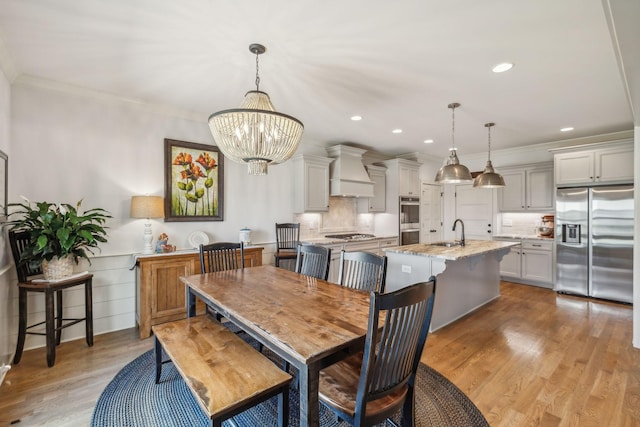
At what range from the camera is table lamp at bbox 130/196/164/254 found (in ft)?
10.2

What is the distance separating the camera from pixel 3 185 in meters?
2.46

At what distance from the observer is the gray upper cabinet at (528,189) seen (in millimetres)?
5140

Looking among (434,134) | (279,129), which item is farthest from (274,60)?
(434,134)

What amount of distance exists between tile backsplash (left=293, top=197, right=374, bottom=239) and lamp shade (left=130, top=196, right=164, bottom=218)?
82.9 inches

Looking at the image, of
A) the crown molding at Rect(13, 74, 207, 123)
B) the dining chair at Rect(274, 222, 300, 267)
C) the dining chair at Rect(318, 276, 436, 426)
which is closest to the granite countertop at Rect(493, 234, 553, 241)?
the dining chair at Rect(274, 222, 300, 267)

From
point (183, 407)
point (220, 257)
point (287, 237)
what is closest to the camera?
point (183, 407)

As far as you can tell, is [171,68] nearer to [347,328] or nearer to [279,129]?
[279,129]

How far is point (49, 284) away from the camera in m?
2.51

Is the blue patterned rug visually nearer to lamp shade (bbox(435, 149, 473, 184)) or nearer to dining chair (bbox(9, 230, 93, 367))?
dining chair (bbox(9, 230, 93, 367))

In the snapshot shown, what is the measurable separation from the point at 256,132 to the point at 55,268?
231 centimetres

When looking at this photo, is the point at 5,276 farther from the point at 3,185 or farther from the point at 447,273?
the point at 447,273

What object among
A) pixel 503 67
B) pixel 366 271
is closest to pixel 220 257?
pixel 366 271

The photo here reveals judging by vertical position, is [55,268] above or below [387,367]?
above

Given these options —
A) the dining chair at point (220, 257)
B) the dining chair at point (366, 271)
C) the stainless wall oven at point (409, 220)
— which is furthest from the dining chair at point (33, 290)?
the stainless wall oven at point (409, 220)
